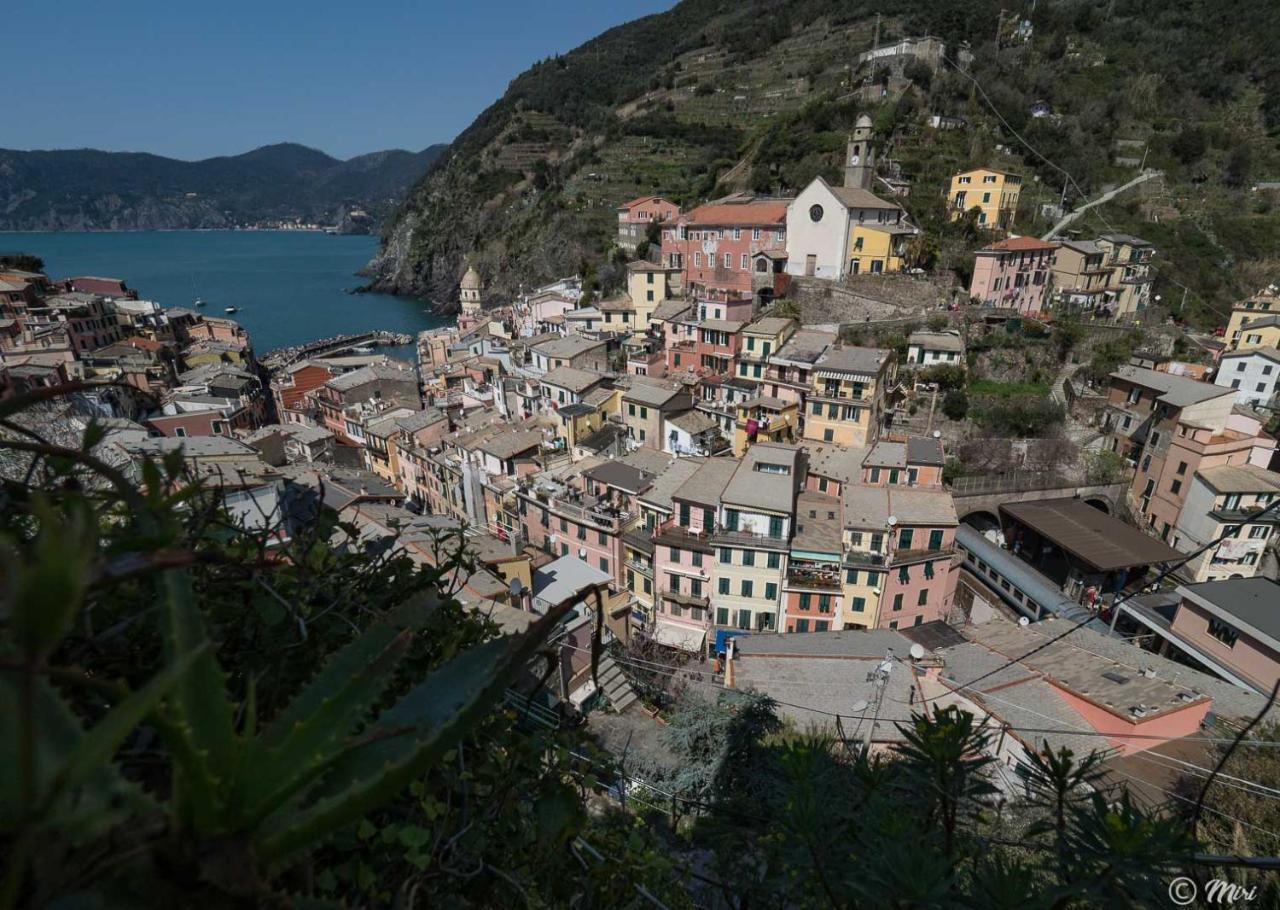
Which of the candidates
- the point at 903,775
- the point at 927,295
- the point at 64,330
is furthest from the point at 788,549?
the point at 64,330

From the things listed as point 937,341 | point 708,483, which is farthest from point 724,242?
point 708,483

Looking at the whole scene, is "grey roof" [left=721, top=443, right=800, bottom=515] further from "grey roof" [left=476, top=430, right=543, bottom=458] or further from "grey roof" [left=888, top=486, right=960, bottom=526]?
"grey roof" [left=476, top=430, right=543, bottom=458]

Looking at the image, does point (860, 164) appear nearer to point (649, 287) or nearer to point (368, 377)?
point (649, 287)

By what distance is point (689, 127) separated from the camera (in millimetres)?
78188

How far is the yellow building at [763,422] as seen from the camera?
26.8m

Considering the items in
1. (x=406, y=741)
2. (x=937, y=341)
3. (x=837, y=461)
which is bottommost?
(x=837, y=461)

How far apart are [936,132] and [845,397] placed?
37.4 meters

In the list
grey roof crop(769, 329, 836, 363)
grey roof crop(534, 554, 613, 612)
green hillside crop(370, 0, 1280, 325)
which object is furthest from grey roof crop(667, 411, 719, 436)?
green hillside crop(370, 0, 1280, 325)

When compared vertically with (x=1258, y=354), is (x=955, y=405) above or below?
below

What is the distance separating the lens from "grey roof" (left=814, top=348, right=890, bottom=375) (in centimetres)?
2545

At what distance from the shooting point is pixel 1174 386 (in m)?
28.2

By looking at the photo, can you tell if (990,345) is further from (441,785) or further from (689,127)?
(689,127)

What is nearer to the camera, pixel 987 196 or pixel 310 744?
pixel 310 744

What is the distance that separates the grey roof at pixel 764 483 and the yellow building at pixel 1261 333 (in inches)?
1261
